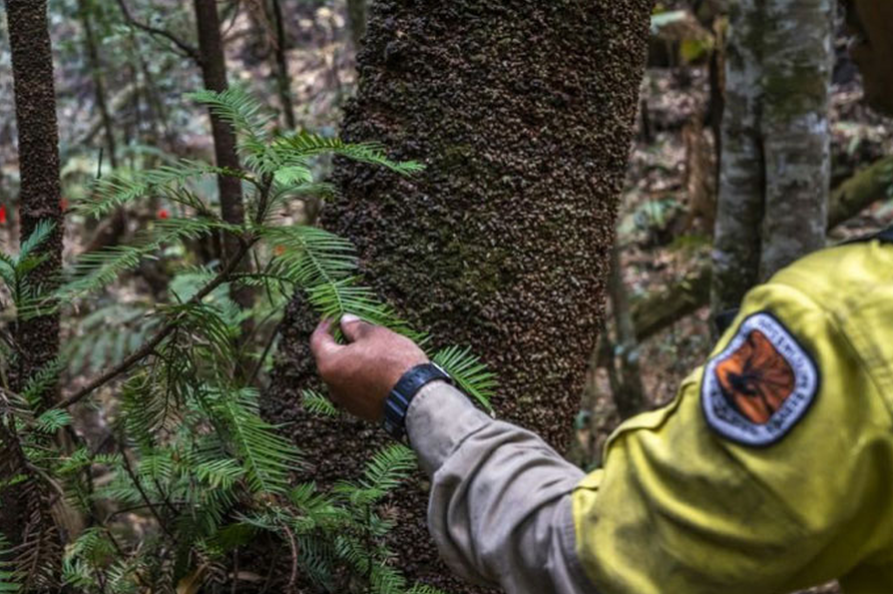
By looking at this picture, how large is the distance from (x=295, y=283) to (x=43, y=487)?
0.63 metres

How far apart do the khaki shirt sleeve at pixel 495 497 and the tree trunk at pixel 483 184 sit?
68cm

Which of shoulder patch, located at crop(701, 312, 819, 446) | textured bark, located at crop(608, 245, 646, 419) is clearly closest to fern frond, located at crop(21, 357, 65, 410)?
shoulder patch, located at crop(701, 312, 819, 446)

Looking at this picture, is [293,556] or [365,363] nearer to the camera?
[365,363]

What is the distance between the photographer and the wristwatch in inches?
62.3

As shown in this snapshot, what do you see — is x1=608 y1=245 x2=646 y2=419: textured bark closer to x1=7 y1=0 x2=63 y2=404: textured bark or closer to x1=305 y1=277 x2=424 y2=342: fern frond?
x1=7 y1=0 x2=63 y2=404: textured bark

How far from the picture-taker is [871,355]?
1.11 m

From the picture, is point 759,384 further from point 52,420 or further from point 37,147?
point 37,147

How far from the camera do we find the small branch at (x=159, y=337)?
5.83ft

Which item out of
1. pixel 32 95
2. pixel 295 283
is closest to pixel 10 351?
pixel 32 95

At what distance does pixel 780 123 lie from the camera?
5434mm

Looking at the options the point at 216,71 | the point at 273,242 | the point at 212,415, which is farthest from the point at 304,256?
the point at 216,71

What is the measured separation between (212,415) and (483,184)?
2.62 ft

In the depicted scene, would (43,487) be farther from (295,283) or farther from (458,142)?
(458,142)

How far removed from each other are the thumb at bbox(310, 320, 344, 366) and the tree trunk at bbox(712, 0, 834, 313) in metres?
4.16
